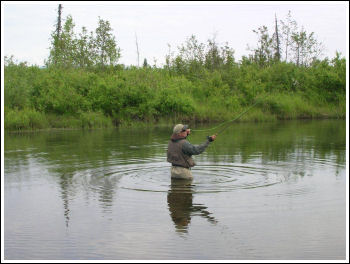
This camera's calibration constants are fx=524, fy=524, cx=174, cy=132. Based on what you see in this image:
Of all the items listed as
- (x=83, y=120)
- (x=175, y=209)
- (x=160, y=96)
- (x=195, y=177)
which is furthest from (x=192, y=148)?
(x=160, y=96)

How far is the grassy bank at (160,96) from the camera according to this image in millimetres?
35812

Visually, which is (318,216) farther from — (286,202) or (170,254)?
(170,254)

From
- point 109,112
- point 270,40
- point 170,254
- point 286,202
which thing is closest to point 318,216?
point 286,202

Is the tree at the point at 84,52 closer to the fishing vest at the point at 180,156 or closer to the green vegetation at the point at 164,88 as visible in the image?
the green vegetation at the point at 164,88

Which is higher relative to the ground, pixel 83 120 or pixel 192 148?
pixel 83 120

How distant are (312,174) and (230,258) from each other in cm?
687

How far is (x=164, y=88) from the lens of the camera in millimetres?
39000

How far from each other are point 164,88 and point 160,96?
134cm

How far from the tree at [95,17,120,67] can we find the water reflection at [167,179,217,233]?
142 feet

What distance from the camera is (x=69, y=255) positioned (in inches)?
263

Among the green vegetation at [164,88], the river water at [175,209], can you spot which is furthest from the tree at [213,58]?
the river water at [175,209]

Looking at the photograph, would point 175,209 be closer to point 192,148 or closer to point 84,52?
point 192,148

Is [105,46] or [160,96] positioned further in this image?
[105,46]

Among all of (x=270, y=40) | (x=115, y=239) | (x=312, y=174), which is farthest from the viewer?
(x=270, y=40)
